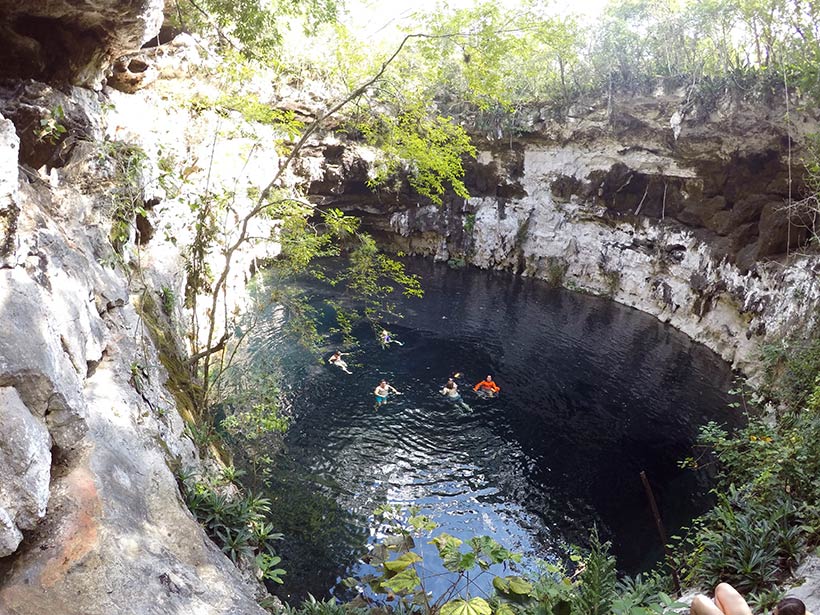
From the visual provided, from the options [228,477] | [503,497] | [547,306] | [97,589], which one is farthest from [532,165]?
[97,589]

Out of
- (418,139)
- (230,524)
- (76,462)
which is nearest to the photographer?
(76,462)

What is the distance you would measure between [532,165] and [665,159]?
412 inches

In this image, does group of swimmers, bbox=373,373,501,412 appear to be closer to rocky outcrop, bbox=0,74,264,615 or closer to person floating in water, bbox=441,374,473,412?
person floating in water, bbox=441,374,473,412

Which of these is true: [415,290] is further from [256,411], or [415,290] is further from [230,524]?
[230,524]

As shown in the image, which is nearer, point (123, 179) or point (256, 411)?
point (123, 179)

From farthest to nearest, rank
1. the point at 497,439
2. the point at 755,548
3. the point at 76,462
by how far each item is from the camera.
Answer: the point at 497,439 < the point at 755,548 < the point at 76,462

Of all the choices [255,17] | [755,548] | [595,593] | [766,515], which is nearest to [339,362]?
[255,17]

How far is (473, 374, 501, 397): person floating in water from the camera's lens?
20.0 meters

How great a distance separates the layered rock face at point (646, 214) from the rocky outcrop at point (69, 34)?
920 inches

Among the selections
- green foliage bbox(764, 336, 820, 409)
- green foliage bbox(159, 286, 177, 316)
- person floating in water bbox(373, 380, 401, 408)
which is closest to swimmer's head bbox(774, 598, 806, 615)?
green foliage bbox(764, 336, 820, 409)

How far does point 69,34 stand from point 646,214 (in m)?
34.3

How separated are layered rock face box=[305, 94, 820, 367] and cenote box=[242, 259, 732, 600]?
14.4 ft

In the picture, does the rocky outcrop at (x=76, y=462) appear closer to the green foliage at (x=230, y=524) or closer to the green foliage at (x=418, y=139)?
the green foliage at (x=230, y=524)

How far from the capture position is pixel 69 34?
31.8 ft
